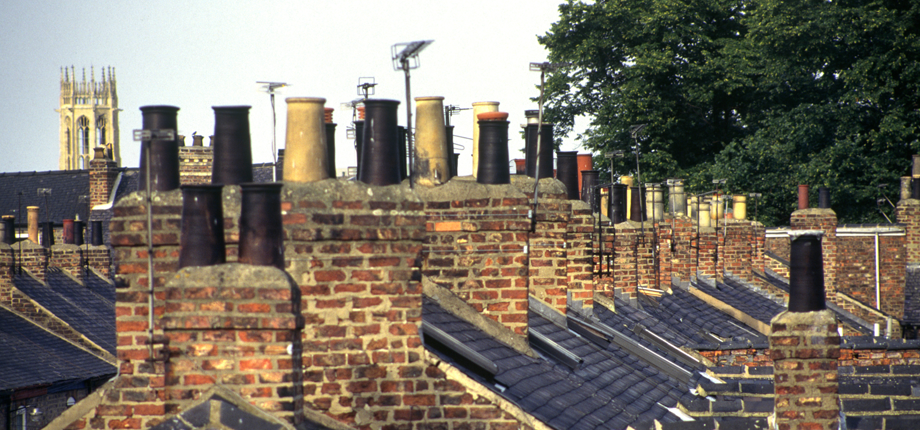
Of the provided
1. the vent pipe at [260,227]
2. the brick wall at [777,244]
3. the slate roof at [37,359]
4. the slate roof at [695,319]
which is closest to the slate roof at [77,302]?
the slate roof at [37,359]

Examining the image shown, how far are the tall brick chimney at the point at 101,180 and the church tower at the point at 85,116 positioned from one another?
276 feet

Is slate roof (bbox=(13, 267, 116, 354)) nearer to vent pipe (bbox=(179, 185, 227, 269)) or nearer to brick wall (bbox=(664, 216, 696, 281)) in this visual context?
brick wall (bbox=(664, 216, 696, 281))

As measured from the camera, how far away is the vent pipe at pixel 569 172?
48.8 ft

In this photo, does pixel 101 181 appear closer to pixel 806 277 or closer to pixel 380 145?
pixel 380 145

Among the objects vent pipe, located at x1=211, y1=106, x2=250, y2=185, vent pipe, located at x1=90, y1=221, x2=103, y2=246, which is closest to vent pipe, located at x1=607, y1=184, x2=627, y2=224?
vent pipe, located at x1=211, y1=106, x2=250, y2=185

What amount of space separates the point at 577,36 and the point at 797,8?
32.2 ft

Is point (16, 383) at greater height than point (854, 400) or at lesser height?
lesser

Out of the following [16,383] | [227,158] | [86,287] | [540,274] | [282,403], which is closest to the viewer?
[282,403]

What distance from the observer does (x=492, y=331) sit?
923 centimetres

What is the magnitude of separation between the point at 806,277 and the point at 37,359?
19.3 metres

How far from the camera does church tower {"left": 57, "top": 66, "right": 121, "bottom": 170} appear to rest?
129750 millimetres

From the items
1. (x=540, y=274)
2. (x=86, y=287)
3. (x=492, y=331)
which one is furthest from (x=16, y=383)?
(x=492, y=331)

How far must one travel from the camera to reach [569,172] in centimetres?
1488

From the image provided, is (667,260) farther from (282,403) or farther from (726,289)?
(282,403)
